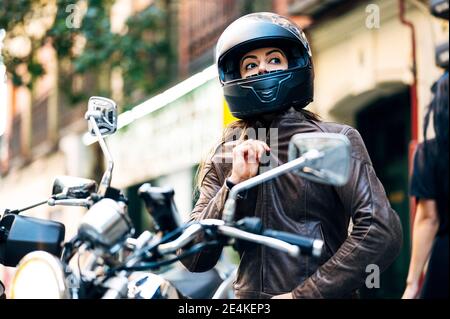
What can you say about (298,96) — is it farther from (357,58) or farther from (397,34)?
(357,58)

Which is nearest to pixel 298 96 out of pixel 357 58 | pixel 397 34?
pixel 397 34

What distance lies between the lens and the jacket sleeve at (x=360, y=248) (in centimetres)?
265

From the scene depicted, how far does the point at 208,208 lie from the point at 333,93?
7676mm

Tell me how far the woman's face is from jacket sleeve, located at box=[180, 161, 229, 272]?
1.17 ft

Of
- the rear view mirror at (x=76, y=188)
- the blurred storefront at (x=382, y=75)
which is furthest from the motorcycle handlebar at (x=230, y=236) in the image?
the blurred storefront at (x=382, y=75)

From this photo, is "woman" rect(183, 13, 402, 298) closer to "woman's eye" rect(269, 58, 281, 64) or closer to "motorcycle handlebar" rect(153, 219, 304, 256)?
"woman's eye" rect(269, 58, 281, 64)

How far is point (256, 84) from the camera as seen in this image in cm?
304

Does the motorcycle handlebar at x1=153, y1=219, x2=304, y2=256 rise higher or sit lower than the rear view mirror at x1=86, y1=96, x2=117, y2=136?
lower

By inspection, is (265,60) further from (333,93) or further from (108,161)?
(333,93)

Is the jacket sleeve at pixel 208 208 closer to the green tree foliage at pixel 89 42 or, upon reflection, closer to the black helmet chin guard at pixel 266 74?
the black helmet chin guard at pixel 266 74

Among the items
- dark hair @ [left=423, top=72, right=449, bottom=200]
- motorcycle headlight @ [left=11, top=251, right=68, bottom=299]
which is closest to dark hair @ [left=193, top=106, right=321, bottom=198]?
dark hair @ [left=423, top=72, right=449, bottom=200]

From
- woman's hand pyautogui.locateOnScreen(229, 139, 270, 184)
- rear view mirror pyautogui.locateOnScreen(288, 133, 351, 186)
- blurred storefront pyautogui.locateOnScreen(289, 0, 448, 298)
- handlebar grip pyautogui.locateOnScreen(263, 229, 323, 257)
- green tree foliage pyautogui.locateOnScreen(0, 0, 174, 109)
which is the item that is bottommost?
handlebar grip pyautogui.locateOnScreen(263, 229, 323, 257)

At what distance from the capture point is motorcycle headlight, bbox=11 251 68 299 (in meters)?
2.17

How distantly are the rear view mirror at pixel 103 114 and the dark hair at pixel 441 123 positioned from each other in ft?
4.66
